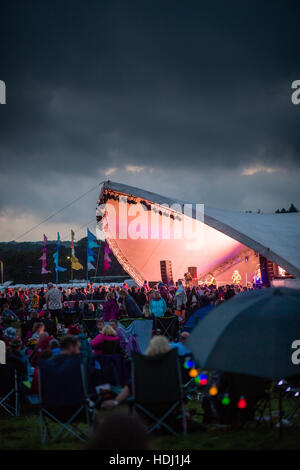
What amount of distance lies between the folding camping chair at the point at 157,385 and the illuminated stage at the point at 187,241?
13.3m

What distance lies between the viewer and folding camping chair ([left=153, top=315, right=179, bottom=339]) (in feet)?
39.3

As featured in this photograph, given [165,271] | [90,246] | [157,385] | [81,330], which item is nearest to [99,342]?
[157,385]

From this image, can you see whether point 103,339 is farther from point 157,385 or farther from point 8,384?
point 157,385

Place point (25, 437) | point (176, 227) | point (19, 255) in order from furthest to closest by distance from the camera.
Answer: point (19, 255) < point (176, 227) < point (25, 437)

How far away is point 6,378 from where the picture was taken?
6406 millimetres

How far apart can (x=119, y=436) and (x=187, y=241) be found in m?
29.0

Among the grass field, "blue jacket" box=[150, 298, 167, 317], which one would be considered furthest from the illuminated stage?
the grass field

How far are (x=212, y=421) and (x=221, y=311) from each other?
163 centimetres

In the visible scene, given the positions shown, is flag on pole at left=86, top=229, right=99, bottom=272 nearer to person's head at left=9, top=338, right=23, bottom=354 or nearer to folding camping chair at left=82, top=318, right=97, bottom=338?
folding camping chair at left=82, top=318, right=97, bottom=338

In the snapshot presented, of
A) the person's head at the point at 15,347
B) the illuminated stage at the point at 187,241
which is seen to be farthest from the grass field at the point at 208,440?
the illuminated stage at the point at 187,241

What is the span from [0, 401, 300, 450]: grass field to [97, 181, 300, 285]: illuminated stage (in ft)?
41.9

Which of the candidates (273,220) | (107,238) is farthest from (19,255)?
(273,220)

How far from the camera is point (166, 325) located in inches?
476
